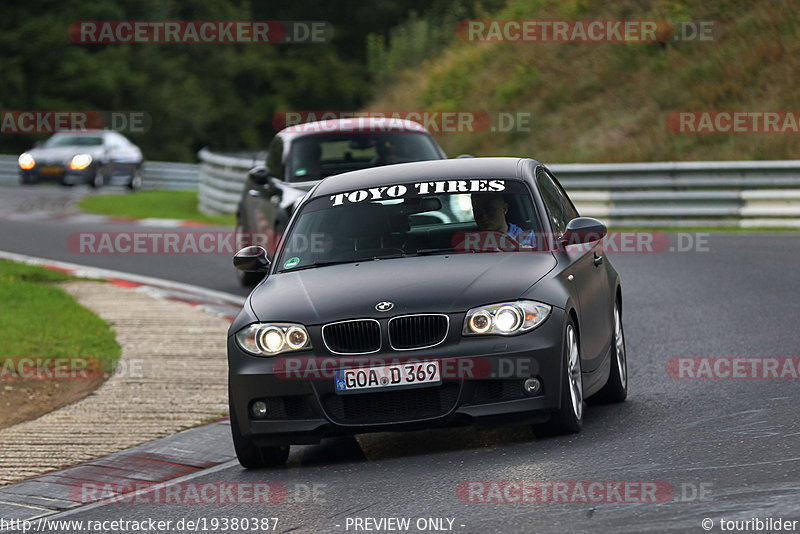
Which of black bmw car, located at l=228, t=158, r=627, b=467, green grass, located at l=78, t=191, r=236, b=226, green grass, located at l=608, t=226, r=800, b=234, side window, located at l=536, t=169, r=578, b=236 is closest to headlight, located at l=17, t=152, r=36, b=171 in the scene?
green grass, located at l=78, t=191, r=236, b=226

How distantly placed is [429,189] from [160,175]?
1417 inches

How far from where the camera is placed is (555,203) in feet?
31.7

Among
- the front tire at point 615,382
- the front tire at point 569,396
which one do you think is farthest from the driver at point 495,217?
the front tire at point 615,382

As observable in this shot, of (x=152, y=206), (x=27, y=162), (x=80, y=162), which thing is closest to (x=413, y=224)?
(x=152, y=206)

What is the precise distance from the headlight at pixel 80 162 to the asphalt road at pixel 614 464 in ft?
91.8

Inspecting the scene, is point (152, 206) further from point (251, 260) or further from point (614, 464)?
point (614, 464)

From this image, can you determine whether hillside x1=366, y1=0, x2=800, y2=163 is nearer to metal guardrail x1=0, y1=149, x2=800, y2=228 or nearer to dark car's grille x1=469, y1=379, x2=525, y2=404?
metal guardrail x1=0, y1=149, x2=800, y2=228

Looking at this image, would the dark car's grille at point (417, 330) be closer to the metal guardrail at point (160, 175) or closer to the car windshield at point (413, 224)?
the car windshield at point (413, 224)

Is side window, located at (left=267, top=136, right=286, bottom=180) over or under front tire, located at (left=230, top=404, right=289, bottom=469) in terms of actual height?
over

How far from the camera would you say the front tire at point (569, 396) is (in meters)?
8.03

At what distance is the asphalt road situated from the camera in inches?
251

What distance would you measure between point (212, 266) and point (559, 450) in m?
12.1

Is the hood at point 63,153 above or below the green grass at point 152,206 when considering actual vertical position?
above

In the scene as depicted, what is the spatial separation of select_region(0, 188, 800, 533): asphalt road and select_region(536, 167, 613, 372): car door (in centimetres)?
44
